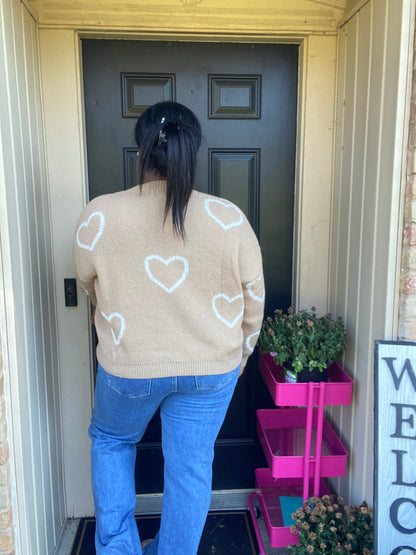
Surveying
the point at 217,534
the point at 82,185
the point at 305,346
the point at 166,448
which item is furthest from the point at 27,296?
the point at 217,534

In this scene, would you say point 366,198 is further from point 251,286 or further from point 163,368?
point 163,368

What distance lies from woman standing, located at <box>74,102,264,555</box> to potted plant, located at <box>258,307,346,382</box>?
339 mm

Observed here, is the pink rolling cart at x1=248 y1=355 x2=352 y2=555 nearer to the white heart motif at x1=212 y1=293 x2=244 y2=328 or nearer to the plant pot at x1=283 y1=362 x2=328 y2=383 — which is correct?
the plant pot at x1=283 y1=362 x2=328 y2=383

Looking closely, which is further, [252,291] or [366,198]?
[366,198]

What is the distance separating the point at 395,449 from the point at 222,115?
1.50 m

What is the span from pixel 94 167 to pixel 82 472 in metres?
1.42

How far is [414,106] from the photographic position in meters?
1.41

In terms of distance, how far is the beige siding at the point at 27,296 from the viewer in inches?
55.8

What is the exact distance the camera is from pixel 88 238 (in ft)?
4.28

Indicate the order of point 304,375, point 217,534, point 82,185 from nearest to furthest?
1. point 304,375
2. point 82,185
3. point 217,534

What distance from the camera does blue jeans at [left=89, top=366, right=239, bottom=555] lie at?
54.8 inches

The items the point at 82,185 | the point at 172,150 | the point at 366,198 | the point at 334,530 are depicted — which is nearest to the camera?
the point at 172,150

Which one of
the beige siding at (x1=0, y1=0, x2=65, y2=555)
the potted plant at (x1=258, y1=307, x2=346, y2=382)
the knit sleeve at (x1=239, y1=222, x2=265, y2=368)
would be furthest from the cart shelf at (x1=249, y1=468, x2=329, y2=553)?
the beige siding at (x1=0, y1=0, x2=65, y2=555)

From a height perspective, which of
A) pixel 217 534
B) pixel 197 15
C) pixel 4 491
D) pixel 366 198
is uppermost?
pixel 197 15
